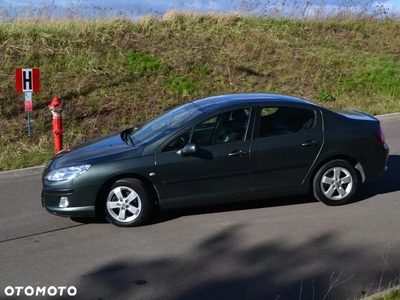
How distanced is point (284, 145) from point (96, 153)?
7.68 feet

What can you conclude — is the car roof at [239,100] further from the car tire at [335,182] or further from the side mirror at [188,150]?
the car tire at [335,182]

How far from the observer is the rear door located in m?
7.97

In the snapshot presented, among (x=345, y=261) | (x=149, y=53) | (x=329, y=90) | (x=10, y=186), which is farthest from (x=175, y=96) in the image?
(x=345, y=261)

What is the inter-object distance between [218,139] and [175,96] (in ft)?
28.7

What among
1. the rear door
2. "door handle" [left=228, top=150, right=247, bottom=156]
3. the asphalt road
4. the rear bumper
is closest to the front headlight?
the asphalt road

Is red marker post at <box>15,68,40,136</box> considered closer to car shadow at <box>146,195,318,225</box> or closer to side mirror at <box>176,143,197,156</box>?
car shadow at <box>146,195,318,225</box>

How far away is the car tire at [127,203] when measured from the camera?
7.57m

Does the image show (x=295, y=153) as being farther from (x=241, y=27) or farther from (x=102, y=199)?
(x=241, y=27)

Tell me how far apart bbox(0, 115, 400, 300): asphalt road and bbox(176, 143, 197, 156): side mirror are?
2.84ft

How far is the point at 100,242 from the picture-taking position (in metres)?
7.16

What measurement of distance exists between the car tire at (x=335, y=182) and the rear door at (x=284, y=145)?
24 centimetres

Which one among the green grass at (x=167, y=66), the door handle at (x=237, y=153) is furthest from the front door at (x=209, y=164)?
the green grass at (x=167, y=66)

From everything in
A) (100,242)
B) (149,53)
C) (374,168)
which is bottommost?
(100,242)

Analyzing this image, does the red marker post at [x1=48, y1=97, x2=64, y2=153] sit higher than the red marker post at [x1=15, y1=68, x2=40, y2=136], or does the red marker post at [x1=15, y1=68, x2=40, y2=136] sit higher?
the red marker post at [x1=15, y1=68, x2=40, y2=136]
